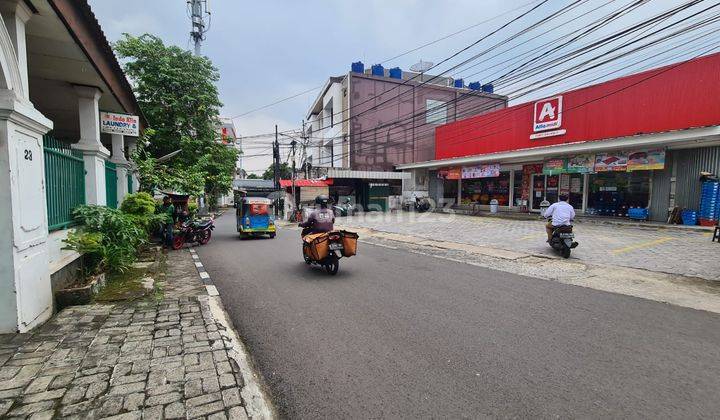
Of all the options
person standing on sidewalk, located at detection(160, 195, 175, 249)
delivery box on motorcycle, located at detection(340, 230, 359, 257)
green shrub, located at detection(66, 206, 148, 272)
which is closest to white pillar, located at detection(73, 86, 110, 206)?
green shrub, located at detection(66, 206, 148, 272)

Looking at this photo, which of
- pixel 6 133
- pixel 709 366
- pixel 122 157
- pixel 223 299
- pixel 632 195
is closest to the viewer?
pixel 709 366

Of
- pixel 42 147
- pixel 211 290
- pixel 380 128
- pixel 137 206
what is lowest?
pixel 211 290

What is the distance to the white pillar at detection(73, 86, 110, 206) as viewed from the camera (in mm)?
6235

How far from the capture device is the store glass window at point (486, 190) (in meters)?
20.3

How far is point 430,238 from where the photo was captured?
12.3 m

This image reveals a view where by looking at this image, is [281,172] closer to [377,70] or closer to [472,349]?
[377,70]

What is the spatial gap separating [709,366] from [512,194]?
17788 mm

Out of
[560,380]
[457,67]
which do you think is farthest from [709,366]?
[457,67]

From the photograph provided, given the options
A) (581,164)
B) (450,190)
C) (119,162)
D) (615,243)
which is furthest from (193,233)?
(450,190)

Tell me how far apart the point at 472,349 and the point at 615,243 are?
Answer: 9.18 meters

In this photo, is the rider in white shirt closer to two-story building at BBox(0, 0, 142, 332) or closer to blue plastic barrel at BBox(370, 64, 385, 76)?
two-story building at BBox(0, 0, 142, 332)

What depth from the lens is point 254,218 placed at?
12703 millimetres

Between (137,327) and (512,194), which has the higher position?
(512,194)

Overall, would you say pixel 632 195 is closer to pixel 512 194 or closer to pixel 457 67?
pixel 512 194
